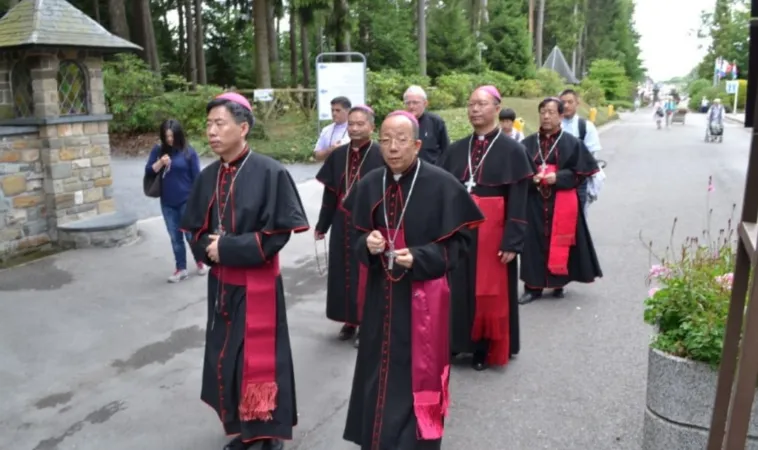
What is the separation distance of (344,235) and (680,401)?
3.22 metres

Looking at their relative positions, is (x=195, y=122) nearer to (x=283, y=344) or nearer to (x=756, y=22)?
(x=283, y=344)

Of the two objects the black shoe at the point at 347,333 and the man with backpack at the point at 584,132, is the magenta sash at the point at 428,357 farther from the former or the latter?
the man with backpack at the point at 584,132

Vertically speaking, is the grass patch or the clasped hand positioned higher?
the clasped hand

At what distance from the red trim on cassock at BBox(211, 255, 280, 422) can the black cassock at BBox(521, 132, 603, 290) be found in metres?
3.69

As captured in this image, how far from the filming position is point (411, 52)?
34656 mm

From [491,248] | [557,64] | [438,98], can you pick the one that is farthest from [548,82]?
[491,248]

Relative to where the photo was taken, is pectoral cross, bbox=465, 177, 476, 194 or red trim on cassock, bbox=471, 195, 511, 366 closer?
red trim on cassock, bbox=471, 195, 511, 366

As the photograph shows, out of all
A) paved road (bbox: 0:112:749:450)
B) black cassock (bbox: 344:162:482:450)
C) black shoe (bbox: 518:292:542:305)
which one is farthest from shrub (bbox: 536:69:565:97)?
black cassock (bbox: 344:162:482:450)

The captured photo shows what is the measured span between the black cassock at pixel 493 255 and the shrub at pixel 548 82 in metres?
34.7

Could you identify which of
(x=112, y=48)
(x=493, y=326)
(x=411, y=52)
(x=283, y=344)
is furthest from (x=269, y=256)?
(x=411, y=52)

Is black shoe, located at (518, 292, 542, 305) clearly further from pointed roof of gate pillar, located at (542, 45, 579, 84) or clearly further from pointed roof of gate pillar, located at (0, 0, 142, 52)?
pointed roof of gate pillar, located at (542, 45, 579, 84)

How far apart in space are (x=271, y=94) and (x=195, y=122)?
2247 millimetres

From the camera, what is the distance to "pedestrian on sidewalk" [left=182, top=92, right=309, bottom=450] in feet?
12.9

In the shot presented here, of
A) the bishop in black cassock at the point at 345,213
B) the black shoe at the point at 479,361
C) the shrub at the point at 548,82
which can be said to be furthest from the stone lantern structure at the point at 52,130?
the shrub at the point at 548,82
